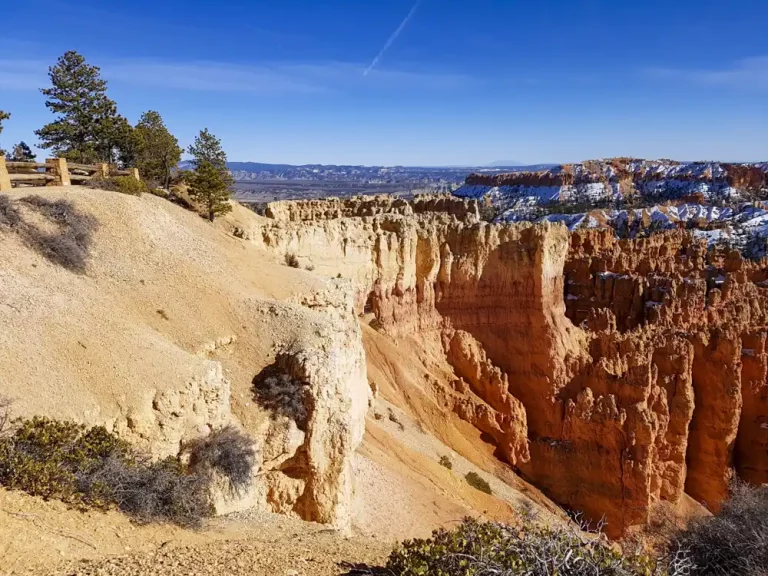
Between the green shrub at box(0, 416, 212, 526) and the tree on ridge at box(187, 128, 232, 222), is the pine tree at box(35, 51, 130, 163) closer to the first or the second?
the tree on ridge at box(187, 128, 232, 222)

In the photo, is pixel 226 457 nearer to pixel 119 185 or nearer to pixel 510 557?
pixel 510 557

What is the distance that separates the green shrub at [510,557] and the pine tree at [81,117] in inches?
1088

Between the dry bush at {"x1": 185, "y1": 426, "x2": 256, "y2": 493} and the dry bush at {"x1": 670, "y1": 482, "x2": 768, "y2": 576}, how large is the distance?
805cm

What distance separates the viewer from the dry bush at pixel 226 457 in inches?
437

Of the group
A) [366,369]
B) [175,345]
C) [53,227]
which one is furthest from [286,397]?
[366,369]

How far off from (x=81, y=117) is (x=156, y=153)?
4.10m

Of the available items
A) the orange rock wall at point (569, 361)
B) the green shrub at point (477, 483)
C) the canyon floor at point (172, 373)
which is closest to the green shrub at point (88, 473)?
the canyon floor at point (172, 373)

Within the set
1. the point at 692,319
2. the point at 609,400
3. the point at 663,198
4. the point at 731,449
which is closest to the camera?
the point at 609,400

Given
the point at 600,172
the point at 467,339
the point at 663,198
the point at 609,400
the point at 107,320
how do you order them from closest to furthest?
1. the point at 107,320
2. the point at 609,400
3. the point at 467,339
4. the point at 663,198
5. the point at 600,172

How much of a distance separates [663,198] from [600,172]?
26615mm

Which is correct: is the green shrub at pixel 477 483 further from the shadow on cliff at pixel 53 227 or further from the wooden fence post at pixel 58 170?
the wooden fence post at pixel 58 170

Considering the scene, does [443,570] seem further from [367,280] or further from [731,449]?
[731,449]

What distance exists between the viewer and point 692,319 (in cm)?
3472

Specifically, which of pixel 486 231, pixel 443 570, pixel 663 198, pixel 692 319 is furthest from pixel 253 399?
pixel 663 198
